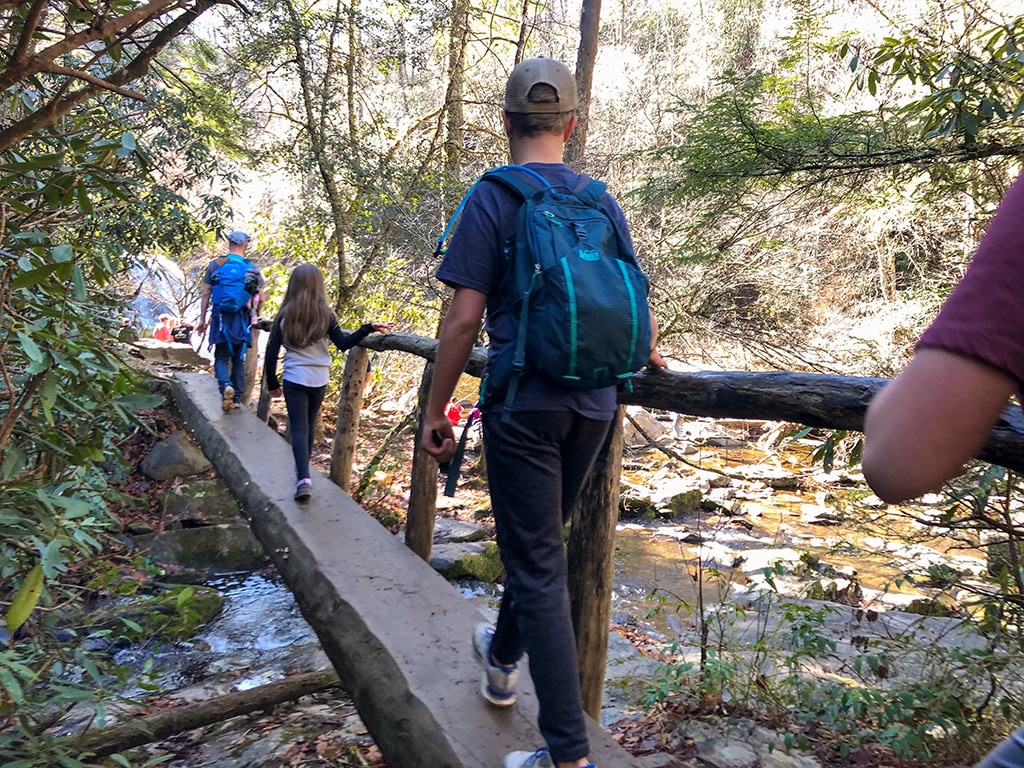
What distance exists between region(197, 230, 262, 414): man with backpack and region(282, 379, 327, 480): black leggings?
267 centimetres

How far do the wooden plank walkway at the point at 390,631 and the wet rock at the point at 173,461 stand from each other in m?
4.23

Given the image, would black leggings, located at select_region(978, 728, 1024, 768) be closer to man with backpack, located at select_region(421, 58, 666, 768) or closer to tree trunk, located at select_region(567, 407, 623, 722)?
man with backpack, located at select_region(421, 58, 666, 768)

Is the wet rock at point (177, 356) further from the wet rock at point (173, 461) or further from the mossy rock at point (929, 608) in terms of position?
the mossy rock at point (929, 608)

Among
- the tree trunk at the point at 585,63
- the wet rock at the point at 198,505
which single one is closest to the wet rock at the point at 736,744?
the wet rock at the point at 198,505

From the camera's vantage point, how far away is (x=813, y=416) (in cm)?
200

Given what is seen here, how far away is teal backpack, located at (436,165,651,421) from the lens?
180cm

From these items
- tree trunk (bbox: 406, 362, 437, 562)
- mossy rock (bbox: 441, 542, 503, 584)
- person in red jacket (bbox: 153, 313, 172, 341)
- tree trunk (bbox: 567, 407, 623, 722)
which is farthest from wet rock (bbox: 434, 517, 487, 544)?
person in red jacket (bbox: 153, 313, 172, 341)

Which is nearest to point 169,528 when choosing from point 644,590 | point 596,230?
point 644,590

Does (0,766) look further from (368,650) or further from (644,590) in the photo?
(644,590)

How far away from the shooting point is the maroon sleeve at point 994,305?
726 millimetres

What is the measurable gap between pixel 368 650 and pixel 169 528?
5808 mm

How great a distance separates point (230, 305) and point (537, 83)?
5960 mm

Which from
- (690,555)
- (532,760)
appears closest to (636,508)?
(690,555)

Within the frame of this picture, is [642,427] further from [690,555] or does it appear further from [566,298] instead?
[566,298]
